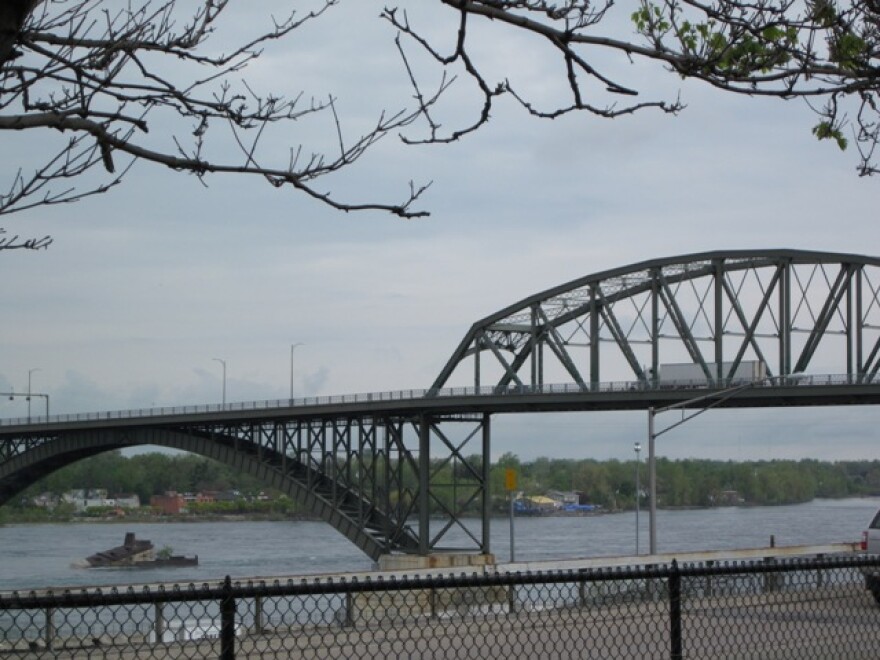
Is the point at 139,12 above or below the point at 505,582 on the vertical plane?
above

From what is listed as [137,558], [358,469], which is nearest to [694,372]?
[358,469]

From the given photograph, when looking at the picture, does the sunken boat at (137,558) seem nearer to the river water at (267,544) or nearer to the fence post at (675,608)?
the river water at (267,544)

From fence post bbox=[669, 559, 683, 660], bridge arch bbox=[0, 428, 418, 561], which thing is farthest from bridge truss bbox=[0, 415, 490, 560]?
fence post bbox=[669, 559, 683, 660]

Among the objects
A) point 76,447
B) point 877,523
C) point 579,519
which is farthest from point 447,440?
point 579,519

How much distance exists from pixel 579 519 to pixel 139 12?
526 feet

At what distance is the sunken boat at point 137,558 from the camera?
9406cm

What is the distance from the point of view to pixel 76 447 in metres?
94.0

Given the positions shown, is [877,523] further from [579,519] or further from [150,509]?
[150,509]

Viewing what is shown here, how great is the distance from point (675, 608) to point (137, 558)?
95331mm

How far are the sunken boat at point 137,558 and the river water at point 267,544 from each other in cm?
126

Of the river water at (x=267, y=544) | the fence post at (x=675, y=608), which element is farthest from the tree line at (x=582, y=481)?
the fence post at (x=675, y=608)

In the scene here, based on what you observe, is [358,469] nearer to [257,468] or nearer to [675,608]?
[257,468]

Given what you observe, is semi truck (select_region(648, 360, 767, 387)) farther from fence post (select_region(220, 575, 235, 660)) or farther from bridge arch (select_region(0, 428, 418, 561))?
fence post (select_region(220, 575, 235, 660))

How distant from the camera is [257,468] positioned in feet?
255
